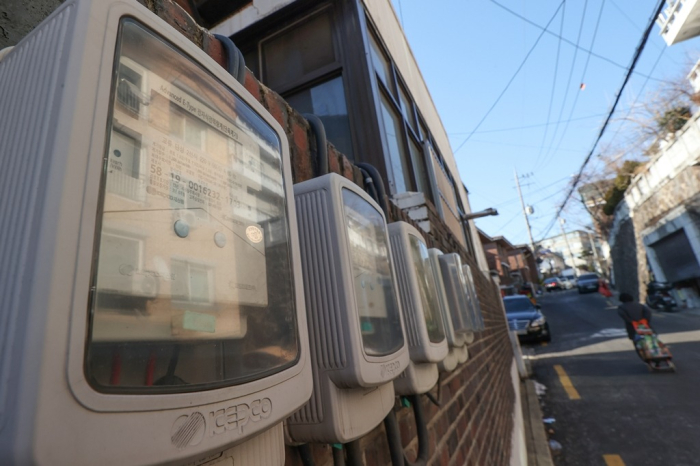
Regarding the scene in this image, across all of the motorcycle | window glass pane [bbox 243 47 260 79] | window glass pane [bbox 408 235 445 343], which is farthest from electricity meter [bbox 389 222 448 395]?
the motorcycle

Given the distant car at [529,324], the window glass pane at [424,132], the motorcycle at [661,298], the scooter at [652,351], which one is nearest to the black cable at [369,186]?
the window glass pane at [424,132]

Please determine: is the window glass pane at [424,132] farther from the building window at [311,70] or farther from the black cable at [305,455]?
the black cable at [305,455]

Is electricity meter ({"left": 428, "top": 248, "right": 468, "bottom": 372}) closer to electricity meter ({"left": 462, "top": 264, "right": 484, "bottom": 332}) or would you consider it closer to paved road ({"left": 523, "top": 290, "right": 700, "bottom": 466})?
electricity meter ({"left": 462, "top": 264, "right": 484, "bottom": 332})

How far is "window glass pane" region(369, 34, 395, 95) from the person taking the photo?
3.91m

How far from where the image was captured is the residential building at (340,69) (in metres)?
3.36

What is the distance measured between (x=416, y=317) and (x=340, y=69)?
3097 millimetres

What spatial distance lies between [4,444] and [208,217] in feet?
1.08

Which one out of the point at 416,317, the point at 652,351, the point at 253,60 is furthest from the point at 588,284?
the point at 416,317

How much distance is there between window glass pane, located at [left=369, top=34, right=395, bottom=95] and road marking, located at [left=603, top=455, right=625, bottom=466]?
15.5ft

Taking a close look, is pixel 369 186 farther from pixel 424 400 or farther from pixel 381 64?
pixel 381 64

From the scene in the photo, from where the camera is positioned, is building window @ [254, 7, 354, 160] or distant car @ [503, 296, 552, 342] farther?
distant car @ [503, 296, 552, 342]

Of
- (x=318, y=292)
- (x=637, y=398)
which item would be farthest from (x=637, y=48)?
(x=318, y=292)

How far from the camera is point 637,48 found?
215 inches

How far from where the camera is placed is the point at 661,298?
13102 millimetres
